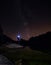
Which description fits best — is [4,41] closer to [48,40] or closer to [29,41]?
[29,41]

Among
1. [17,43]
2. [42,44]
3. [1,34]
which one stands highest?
[1,34]

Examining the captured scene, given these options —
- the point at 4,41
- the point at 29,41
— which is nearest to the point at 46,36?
the point at 29,41

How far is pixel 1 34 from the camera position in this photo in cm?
1864

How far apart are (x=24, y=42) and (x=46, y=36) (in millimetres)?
2145

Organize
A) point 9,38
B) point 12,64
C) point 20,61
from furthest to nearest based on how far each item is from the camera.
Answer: point 9,38
point 12,64
point 20,61

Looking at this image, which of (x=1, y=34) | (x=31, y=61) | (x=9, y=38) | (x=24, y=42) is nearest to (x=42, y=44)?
(x=24, y=42)

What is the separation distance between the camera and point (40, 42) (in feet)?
51.8

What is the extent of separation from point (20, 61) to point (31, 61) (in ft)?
3.20

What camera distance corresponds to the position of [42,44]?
1550cm

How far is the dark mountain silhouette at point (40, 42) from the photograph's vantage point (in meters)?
15.1

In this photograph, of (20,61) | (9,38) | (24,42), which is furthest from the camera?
(9,38)

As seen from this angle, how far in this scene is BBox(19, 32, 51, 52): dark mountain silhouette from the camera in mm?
15089

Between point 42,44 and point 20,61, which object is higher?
point 42,44

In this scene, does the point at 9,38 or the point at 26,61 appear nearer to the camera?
the point at 26,61
